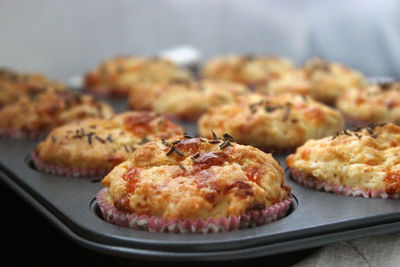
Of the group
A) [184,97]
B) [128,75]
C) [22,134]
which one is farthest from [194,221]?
[128,75]

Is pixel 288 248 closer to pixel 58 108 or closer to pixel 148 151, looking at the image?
pixel 148 151

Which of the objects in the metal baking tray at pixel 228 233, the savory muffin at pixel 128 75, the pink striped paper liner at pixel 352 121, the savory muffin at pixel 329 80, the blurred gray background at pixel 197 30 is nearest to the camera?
the metal baking tray at pixel 228 233

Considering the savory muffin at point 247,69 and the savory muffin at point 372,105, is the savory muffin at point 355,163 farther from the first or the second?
the savory muffin at point 247,69

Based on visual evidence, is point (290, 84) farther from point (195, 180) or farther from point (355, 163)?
point (195, 180)

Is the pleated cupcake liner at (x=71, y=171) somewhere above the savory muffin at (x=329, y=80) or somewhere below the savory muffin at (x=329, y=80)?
above

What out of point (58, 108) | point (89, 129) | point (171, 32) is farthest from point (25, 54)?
point (89, 129)

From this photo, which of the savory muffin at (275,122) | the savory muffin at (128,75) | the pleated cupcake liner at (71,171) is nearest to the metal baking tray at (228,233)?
the pleated cupcake liner at (71,171)
